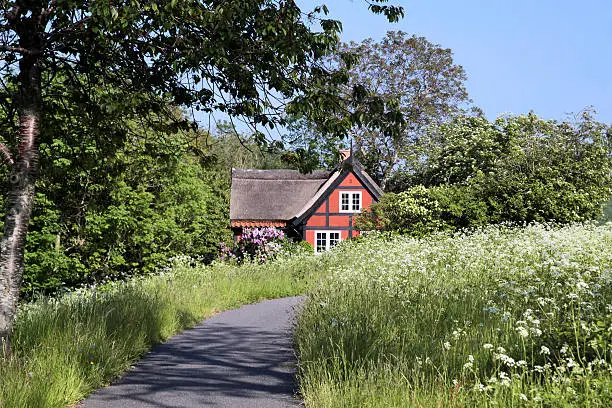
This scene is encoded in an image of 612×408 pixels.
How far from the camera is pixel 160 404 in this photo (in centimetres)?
622

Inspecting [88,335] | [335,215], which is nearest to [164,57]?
[88,335]

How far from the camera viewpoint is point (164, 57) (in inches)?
290

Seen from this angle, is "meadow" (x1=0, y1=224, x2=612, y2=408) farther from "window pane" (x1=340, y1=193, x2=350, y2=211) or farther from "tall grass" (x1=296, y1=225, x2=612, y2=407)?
"window pane" (x1=340, y1=193, x2=350, y2=211)

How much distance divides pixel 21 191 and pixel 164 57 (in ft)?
7.60

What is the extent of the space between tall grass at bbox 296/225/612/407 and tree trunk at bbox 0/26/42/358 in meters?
3.47

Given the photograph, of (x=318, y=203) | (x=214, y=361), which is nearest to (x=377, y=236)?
(x=318, y=203)

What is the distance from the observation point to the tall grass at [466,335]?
4836 millimetres

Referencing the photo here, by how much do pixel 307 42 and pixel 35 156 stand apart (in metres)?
3.52

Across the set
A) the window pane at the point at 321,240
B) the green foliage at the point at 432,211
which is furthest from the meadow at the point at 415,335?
the window pane at the point at 321,240

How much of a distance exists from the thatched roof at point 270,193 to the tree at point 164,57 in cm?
2864

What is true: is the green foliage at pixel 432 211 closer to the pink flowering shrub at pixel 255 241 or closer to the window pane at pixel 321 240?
the window pane at pixel 321 240

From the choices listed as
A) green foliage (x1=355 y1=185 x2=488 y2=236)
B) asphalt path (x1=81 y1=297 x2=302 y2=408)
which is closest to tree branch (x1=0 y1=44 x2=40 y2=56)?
asphalt path (x1=81 y1=297 x2=302 y2=408)

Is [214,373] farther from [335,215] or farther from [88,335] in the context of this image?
[335,215]

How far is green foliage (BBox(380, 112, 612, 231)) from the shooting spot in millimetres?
27922
